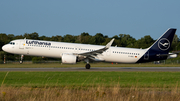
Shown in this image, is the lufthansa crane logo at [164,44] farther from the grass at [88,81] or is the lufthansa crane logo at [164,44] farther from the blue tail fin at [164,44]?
the grass at [88,81]

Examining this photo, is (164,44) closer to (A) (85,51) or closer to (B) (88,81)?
(A) (85,51)

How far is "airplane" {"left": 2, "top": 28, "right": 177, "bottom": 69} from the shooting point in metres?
32.0

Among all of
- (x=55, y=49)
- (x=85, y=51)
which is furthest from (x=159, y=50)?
(x=55, y=49)

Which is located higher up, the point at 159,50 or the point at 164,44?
the point at 164,44

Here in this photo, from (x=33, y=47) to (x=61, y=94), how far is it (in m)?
22.4

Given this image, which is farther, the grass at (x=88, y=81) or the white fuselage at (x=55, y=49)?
the white fuselage at (x=55, y=49)

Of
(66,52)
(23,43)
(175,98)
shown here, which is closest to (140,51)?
(66,52)

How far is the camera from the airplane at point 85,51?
3197 cm

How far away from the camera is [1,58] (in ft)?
213

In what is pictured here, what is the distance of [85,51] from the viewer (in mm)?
33375

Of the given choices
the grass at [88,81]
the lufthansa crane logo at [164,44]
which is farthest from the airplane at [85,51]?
the grass at [88,81]

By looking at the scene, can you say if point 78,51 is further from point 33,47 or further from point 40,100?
point 40,100

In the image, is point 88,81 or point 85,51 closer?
point 88,81

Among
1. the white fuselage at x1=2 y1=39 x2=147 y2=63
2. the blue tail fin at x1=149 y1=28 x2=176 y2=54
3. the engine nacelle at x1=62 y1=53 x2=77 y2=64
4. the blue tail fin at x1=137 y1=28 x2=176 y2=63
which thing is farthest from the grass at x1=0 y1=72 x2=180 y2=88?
the blue tail fin at x1=149 y1=28 x2=176 y2=54
